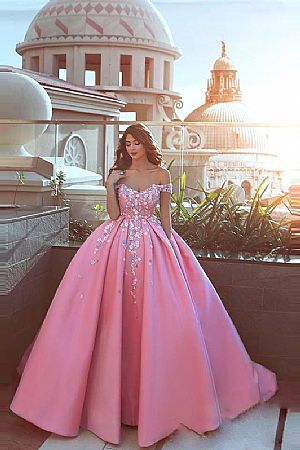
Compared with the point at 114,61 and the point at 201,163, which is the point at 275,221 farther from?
the point at 114,61

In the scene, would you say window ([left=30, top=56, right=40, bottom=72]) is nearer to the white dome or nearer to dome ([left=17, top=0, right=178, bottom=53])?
dome ([left=17, top=0, right=178, bottom=53])

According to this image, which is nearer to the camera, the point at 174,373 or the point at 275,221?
the point at 174,373

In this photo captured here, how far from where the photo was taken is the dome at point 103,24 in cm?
3241

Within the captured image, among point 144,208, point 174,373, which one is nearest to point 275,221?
point 144,208

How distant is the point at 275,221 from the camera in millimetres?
5832

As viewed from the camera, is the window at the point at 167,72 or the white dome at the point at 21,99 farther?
the window at the point at 167,72

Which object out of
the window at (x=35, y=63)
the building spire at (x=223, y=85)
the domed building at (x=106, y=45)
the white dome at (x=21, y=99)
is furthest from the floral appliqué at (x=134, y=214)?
the building spire at (x=223, y=85)

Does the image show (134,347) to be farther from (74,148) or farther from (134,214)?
(74,148)

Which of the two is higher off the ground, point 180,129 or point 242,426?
point 180,129

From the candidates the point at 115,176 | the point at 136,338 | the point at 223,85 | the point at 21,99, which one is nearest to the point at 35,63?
the point at 223,85

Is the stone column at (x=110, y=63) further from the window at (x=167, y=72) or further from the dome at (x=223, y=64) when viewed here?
the dome at (x=223, y=64)

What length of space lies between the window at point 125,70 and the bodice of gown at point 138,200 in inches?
1167

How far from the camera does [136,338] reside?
4504 millimetres

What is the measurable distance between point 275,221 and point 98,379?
2.07m
